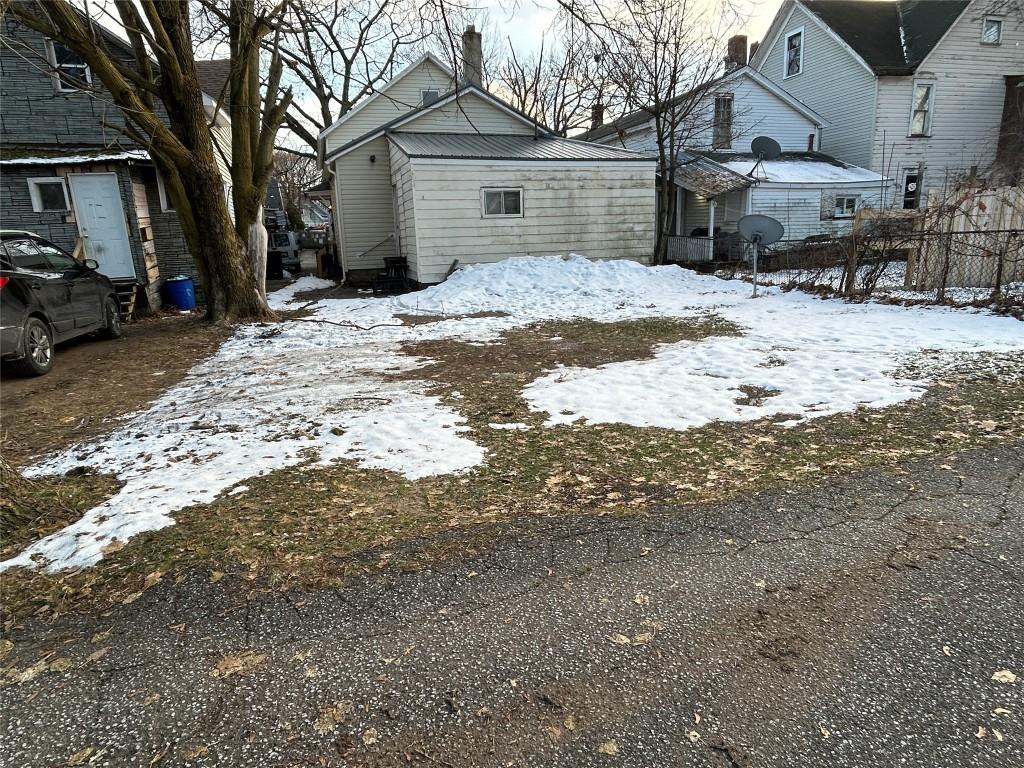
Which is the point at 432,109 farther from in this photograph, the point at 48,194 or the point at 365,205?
the point at 48,194

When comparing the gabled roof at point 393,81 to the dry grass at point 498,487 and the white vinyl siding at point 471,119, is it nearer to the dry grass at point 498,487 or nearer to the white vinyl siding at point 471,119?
the white vinyl siding at point 471,119

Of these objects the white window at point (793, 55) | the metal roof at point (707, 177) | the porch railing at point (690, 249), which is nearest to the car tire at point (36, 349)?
the porch railing at point (690, 249)

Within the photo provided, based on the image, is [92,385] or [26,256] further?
[26,256]

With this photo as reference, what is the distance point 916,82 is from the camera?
887 inches

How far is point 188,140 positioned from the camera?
9914mm

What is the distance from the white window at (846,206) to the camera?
21.7 meters

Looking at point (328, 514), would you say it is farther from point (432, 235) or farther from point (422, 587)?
point (432, 235)

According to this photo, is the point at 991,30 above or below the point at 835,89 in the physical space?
above

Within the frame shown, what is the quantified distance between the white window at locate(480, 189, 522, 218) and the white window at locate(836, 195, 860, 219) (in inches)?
517

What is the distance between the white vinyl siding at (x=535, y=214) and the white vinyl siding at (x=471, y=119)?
3095mm

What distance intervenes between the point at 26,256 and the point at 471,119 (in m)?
12.5

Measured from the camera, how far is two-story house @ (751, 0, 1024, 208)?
22.4 metres

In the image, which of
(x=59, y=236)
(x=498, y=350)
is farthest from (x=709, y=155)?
(x=59, y=236)

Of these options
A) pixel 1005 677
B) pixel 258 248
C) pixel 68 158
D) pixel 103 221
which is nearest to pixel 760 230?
pixel 258 248
